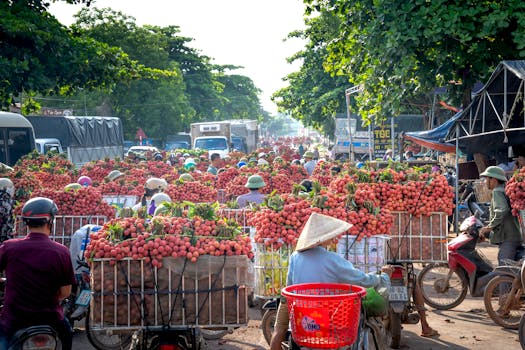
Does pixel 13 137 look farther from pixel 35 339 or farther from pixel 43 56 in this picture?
pixel 35 339

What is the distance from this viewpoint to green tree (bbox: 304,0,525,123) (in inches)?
636

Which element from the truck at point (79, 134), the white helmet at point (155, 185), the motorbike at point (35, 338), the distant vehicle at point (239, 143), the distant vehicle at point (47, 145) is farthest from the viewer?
the distant vehicle at point (239, 143)

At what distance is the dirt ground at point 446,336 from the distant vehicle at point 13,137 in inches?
619

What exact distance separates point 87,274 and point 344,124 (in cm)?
3740

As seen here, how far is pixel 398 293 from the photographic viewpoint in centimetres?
812

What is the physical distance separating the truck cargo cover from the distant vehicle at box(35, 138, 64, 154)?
1.89 metres

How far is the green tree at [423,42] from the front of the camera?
16156mm

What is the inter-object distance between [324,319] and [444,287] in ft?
20.1

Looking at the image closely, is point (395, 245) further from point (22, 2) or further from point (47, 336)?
point (22, 2)

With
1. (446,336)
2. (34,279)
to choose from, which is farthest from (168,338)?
(446,336)

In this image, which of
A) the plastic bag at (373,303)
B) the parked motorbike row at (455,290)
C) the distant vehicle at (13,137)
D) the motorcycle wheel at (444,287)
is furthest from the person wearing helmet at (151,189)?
the distant vehicle at (13,137)

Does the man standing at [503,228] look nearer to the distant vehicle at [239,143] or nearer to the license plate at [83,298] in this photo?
the license plate at [83,298]

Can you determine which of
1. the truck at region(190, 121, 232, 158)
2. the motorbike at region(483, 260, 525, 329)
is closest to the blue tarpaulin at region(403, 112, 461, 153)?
the motorbike at region(483, 260, 525, 329)

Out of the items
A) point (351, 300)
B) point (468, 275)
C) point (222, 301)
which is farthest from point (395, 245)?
point (351, 300)
